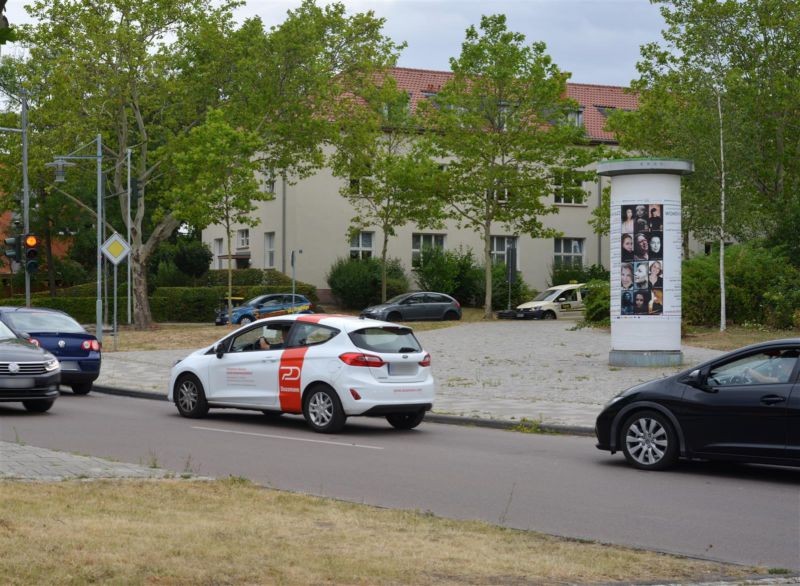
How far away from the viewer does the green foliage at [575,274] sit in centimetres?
6364

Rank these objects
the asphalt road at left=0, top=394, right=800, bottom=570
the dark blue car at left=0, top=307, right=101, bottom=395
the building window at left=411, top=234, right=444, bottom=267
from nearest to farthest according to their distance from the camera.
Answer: the asphalt road at left=0, top=394, right=800, bottom=570, the dark blue car at left=0, top=307, right=101, bottom=395, the building window at left=411, top=234, right=444, bottom=267

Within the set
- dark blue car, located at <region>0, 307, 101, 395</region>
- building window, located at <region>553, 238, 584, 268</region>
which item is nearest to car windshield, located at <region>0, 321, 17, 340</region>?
dark blue car, located at <region>0, 307, 101, 395</region>

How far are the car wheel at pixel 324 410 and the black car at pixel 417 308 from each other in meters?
33.2

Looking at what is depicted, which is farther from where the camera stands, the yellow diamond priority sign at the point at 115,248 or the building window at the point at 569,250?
the building window at the point at 569,250

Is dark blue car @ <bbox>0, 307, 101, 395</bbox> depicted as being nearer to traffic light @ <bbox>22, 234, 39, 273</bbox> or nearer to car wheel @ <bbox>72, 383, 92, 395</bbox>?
car wheel @ <bbox>72, 383, 92, 395</bbox>

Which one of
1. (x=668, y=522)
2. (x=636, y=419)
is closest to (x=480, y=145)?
(x=636, y=419)

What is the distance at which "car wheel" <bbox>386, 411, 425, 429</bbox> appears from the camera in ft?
54.7

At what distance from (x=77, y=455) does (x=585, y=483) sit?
→ 5.13 m

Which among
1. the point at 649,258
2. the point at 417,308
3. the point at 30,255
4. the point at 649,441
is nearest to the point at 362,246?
the point at 417,308

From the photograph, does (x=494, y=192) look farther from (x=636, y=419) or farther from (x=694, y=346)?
(x=636, y=419)

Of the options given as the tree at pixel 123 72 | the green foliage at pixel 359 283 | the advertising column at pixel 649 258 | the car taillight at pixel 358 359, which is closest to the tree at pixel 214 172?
the tree at pixel 123 72

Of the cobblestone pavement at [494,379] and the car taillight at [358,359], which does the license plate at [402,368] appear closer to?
the car taillight at [358,359]

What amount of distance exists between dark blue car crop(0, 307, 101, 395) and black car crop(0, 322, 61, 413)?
395 cm

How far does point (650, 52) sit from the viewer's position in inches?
1946
